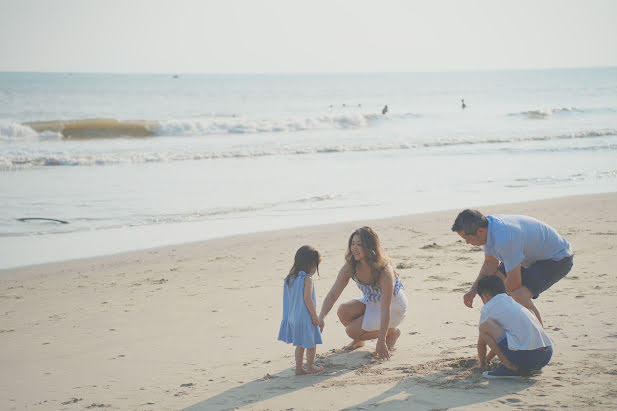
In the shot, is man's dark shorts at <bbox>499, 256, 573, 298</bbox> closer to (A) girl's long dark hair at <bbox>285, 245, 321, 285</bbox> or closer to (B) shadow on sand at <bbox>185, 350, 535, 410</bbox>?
(B) shadow on sand at <bbox>185, 350, 535, 410</bbox>

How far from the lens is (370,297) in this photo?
5098 millimetres

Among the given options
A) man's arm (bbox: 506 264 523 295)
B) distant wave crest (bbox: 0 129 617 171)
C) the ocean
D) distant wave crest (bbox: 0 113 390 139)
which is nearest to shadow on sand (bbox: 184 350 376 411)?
man's arm (bbox: 506 264 523 295)

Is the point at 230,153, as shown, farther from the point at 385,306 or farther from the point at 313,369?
the point at 313,369

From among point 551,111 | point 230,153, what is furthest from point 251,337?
point 551,111

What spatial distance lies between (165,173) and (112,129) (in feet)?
56.5

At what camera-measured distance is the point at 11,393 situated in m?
4.57

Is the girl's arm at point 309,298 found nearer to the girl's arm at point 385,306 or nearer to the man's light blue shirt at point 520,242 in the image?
the girl's arm at point 385,306

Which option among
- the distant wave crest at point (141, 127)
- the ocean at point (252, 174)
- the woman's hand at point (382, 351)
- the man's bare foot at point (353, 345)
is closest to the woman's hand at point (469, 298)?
the woman's hand at point (382, 351)

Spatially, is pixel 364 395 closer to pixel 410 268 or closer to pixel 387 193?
pixel 410 268

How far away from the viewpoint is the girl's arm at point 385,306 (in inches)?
190

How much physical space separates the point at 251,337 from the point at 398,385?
171cm

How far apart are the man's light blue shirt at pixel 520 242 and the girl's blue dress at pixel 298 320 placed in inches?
52.5

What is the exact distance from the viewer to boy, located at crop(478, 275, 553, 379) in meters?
4.12

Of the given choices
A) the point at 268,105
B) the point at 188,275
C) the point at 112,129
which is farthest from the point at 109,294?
the point at 268,105
